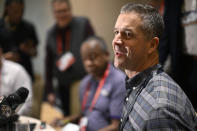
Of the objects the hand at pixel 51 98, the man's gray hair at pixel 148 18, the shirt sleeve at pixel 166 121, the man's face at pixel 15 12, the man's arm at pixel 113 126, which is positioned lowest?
the hand at pixel 51 98

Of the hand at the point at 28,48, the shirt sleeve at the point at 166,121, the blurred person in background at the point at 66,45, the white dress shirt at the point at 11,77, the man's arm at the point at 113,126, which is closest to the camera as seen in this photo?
the shirt sleeve at the point at 166,121

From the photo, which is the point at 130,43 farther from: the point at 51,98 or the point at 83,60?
the point at 51,98

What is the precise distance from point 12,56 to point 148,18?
2238mm

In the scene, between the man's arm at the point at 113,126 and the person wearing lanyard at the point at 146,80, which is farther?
the man's arm at the point at 113,126

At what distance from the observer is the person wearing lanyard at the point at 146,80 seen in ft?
3.19

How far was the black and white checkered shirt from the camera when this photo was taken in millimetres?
961

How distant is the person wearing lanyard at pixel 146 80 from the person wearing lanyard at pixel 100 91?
96 cm

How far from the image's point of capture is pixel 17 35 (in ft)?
10.1

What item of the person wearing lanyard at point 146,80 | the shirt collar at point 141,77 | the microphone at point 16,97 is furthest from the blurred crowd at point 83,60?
the microphone at point 16,97

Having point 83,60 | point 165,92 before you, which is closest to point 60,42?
point 83,60

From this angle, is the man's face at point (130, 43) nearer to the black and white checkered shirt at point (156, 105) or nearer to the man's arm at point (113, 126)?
the black and white checkered shirt at point (156, 105)

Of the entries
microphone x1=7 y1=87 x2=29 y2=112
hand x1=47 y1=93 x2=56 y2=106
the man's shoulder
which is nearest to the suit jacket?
hand x1=47 y1=93 x2=56 y2=106

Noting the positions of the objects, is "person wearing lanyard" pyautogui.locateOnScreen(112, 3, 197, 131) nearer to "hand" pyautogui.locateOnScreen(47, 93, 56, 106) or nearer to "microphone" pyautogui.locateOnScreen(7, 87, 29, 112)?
"microphone" pyautogui.locateOnScreen(7, 87, 29, 112)

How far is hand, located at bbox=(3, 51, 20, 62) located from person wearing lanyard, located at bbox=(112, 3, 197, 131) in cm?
207
